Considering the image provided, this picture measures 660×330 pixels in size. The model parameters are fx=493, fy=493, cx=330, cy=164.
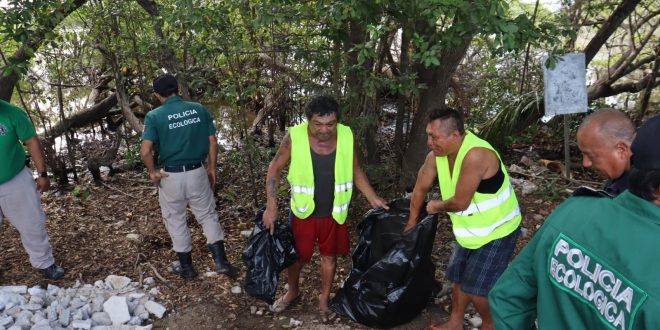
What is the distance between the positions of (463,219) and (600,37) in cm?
441

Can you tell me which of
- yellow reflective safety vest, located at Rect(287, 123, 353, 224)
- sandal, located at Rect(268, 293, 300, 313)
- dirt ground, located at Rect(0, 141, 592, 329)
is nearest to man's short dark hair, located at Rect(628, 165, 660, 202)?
yellow reflective safety vest, located at Rect(287, 123, 353, 224)

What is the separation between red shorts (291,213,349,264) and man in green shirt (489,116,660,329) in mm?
1874

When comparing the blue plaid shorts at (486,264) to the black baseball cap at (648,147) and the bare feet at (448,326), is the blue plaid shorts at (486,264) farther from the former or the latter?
the black baseball cap at (648,147)

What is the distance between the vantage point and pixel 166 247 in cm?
443

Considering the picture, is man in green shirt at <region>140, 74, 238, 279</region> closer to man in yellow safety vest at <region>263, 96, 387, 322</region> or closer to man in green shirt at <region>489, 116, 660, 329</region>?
man in yellow safety vest at <region>263, 96, 387, 322</region>

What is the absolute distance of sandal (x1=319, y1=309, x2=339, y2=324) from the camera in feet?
10.8

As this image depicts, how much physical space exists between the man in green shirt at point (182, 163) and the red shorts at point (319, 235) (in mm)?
921

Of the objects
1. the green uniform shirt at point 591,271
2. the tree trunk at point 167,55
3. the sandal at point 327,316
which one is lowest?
the sandal at point 327,316

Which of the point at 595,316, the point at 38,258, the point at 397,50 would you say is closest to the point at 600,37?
the point at 397,50

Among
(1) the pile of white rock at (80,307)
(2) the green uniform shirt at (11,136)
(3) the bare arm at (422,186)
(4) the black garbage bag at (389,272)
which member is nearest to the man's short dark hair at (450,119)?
(3) the bare arm at (422,186)

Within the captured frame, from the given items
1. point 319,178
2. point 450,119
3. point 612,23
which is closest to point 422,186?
point 450,119

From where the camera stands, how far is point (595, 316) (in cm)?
117

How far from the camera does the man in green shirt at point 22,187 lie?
3518mm

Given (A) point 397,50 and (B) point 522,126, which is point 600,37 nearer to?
(B) point 522,126
